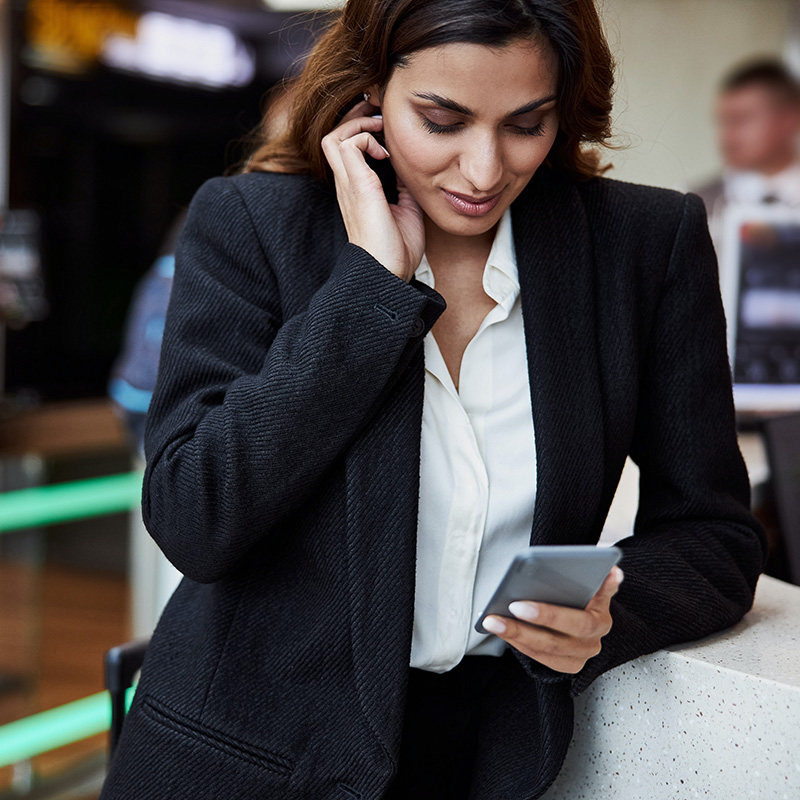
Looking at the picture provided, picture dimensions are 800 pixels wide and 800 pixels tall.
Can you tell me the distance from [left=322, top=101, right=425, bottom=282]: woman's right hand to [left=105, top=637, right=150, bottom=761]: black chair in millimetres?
687

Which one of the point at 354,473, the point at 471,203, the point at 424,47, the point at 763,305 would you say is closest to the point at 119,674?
the point at 354,473

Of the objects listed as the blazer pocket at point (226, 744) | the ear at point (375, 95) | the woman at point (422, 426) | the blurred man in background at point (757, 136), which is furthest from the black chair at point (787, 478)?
the blurred man in background at point (757, 136)

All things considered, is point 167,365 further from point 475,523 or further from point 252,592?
point 475,523

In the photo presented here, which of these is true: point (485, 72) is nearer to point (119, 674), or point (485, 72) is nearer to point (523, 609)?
point (523, 609)

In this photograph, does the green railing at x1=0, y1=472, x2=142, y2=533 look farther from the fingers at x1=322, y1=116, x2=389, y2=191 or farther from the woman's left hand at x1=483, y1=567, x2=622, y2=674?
the woman's left hand at x1=483, y1=567, x2=622, y2=674

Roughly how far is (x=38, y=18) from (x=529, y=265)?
15.8ft

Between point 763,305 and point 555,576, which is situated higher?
point 555,576

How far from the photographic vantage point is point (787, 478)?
A: 1534 millimetres

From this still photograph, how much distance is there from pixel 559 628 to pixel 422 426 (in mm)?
263

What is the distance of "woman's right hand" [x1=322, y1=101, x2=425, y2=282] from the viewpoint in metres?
1.01

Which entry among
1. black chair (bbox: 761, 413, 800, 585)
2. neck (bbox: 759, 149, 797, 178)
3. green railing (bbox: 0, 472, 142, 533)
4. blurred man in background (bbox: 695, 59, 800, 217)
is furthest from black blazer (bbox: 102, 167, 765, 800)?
neck (bbox: 759, 149, 797, 178)

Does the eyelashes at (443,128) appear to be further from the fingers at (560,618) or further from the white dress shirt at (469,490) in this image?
the fingers at (560,618)

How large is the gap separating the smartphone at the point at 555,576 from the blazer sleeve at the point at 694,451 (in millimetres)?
216

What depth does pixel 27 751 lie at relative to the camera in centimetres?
282
